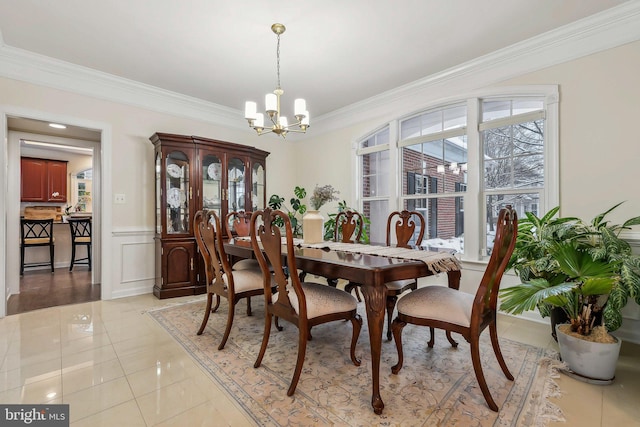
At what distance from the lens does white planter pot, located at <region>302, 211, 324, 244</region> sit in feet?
8.48

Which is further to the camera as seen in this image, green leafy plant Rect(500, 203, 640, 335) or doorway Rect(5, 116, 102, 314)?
doorway Rect(5, 116, 102, 314)

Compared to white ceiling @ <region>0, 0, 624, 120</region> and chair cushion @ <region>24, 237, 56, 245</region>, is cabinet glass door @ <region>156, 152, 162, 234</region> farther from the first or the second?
chair cushion @ <region>24, 237, 56, 245</region>

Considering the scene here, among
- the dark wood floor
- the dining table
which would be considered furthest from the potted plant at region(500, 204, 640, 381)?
the dark wood floor

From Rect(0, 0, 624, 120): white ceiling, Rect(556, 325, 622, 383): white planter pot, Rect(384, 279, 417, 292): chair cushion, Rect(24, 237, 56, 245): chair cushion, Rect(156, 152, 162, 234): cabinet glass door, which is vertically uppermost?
Rect(0, 0, 624, 120): white ceiling

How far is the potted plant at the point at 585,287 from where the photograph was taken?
5.64ft

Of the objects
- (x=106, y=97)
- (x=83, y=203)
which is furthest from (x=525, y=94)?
(x=83, y=203)

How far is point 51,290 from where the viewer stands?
397cm

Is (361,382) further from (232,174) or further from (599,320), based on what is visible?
(232,174)

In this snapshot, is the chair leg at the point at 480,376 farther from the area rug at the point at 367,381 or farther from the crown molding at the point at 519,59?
the crown molding at the point at 519,59

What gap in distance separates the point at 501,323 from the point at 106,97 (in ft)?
16.4

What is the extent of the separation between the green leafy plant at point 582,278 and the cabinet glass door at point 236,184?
11.4 ft

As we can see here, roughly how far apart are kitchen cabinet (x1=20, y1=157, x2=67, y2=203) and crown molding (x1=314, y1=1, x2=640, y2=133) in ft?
20.5

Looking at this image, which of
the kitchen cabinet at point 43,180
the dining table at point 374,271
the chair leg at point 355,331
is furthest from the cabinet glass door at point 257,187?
the kitchen cabinet at point 43,180

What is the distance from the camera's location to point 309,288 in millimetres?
2049
